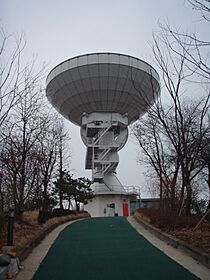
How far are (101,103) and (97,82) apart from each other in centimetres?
393

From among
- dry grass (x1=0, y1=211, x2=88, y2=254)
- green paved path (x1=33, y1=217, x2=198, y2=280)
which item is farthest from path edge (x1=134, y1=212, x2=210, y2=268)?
dry grass (x1=0, y1=211, x2=88, y2=254)

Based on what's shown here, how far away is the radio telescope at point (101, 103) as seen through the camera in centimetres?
2706

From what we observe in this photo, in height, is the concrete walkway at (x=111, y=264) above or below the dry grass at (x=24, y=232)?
below

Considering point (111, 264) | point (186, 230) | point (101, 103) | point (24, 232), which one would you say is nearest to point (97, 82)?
point (101, 103)

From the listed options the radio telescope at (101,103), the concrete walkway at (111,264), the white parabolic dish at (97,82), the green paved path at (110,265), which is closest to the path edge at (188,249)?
the concrete walkway at (111,264)

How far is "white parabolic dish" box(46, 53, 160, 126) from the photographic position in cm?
2688

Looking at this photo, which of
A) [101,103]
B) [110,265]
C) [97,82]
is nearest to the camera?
[110,265]

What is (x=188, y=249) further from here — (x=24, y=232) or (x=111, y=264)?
(x=24, y=232)

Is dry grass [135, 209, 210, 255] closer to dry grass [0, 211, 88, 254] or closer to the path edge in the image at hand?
the path edge

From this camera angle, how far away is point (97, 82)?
94.7 feet

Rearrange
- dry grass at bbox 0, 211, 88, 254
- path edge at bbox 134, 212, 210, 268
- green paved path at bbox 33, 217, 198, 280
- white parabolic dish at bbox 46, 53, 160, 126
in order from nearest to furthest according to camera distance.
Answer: green paved path at bbox 33, 217, 198, 280, path edge at bbox 134, 212, 210, 268, dry grass at bbox 0, 211, 88, 254, white parabolic dish at bbox 46, 53, 160, 126

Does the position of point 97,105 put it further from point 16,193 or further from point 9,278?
point 9,278

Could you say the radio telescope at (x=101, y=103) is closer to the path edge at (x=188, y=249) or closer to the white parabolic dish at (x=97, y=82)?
the white parabolic dish at (x=97, y=82)

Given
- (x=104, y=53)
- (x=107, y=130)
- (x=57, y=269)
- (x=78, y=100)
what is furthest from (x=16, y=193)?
(x=107, y=130)
